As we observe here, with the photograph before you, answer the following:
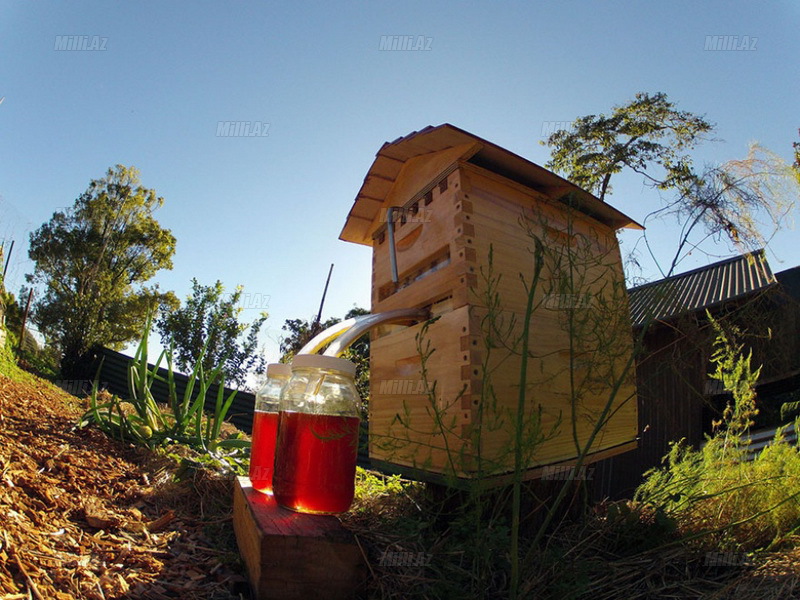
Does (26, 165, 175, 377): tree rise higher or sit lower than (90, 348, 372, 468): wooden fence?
higher

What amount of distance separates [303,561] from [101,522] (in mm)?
1040

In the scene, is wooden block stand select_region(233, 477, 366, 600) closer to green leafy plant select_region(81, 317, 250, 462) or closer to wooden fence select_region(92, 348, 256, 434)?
green leafy plant select_region(81, 317, 250, 462)

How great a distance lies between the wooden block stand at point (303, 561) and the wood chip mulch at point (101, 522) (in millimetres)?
252

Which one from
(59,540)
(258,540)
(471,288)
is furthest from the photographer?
(471,288)

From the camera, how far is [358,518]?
1.97 m

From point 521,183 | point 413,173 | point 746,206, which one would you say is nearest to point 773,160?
point 746,206

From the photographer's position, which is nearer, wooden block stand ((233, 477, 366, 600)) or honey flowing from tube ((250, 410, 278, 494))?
wooden block stand ((233, 477, 366, 600))

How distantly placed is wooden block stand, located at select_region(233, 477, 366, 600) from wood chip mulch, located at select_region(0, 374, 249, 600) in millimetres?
252

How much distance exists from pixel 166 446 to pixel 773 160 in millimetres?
3909

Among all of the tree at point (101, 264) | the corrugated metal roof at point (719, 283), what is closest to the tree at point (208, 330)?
the tree at point (101, 264)

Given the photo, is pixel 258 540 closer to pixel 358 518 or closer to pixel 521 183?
pixel 358 518

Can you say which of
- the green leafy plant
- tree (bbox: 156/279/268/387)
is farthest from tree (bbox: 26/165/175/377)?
the green leafy plant

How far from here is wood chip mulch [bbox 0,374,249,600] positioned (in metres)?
1.59

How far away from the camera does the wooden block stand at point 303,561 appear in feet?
5.02
